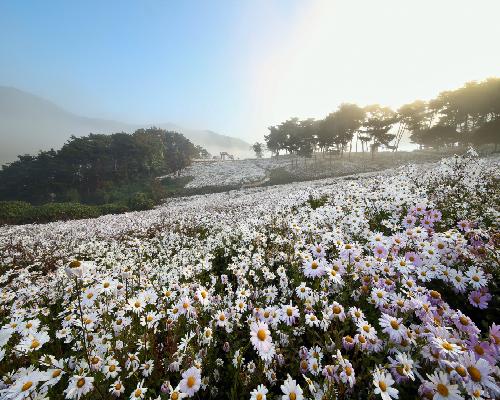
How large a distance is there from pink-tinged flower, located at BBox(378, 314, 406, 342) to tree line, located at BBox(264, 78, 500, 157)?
56.3 meters

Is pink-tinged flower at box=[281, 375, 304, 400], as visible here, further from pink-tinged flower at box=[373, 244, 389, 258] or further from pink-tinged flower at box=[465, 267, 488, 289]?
pink-tinged flower at box=[465, 267, 488, 289]

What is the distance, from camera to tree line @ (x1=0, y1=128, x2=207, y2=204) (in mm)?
47281

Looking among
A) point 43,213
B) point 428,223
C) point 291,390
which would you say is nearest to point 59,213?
point 43,213

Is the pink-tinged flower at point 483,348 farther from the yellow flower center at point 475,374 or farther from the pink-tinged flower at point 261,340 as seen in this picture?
the pink-tinged flower at point 261,340

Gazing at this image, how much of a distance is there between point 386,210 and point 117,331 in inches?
249

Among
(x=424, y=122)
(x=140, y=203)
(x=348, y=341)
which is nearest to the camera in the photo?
(x=348, y=341)

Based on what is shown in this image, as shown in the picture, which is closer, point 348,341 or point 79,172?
point 348,341

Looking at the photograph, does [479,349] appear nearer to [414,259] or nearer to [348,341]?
[348,341]

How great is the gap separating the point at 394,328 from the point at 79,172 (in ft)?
193

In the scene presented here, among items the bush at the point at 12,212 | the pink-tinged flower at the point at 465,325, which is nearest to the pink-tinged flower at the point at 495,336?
the pink-tinged flower at the point at 465,325

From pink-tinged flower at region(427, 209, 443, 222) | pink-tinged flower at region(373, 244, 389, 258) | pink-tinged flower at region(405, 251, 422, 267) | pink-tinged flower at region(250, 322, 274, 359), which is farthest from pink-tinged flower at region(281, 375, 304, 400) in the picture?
pink-tinged flower at region(427, 209, 443, 222)

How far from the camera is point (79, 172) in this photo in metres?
48.9

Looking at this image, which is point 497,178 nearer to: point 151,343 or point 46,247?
point 151,343

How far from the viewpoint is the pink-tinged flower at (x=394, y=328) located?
2066 millimetres
